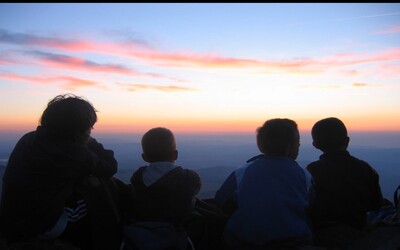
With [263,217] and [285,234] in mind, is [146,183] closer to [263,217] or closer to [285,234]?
[263,217]

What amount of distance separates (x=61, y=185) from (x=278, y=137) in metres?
2.10

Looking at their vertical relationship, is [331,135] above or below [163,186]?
above

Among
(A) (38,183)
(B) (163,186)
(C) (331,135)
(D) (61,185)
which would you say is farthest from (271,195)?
(A) (38,183)

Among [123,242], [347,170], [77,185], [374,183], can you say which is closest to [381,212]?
[374,183]

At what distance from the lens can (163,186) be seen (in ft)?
11.5

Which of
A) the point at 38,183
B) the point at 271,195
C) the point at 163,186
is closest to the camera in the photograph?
the point at 38,183

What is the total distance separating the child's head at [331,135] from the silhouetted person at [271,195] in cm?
51

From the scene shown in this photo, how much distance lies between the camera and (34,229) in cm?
315

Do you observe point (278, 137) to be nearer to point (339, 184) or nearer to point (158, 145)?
point (339, 184)

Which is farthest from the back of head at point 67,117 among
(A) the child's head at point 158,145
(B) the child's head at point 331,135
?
(B) the child's head at point 331,135

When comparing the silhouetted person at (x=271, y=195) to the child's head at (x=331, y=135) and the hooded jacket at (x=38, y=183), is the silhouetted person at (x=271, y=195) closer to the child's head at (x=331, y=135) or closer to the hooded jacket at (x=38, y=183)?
the child's head at (x=331, y=135)

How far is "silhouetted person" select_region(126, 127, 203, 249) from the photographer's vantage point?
3.53 metres

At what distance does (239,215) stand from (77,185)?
1.56 meters

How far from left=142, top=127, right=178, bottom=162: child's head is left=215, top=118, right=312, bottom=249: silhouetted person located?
0.69 metres
